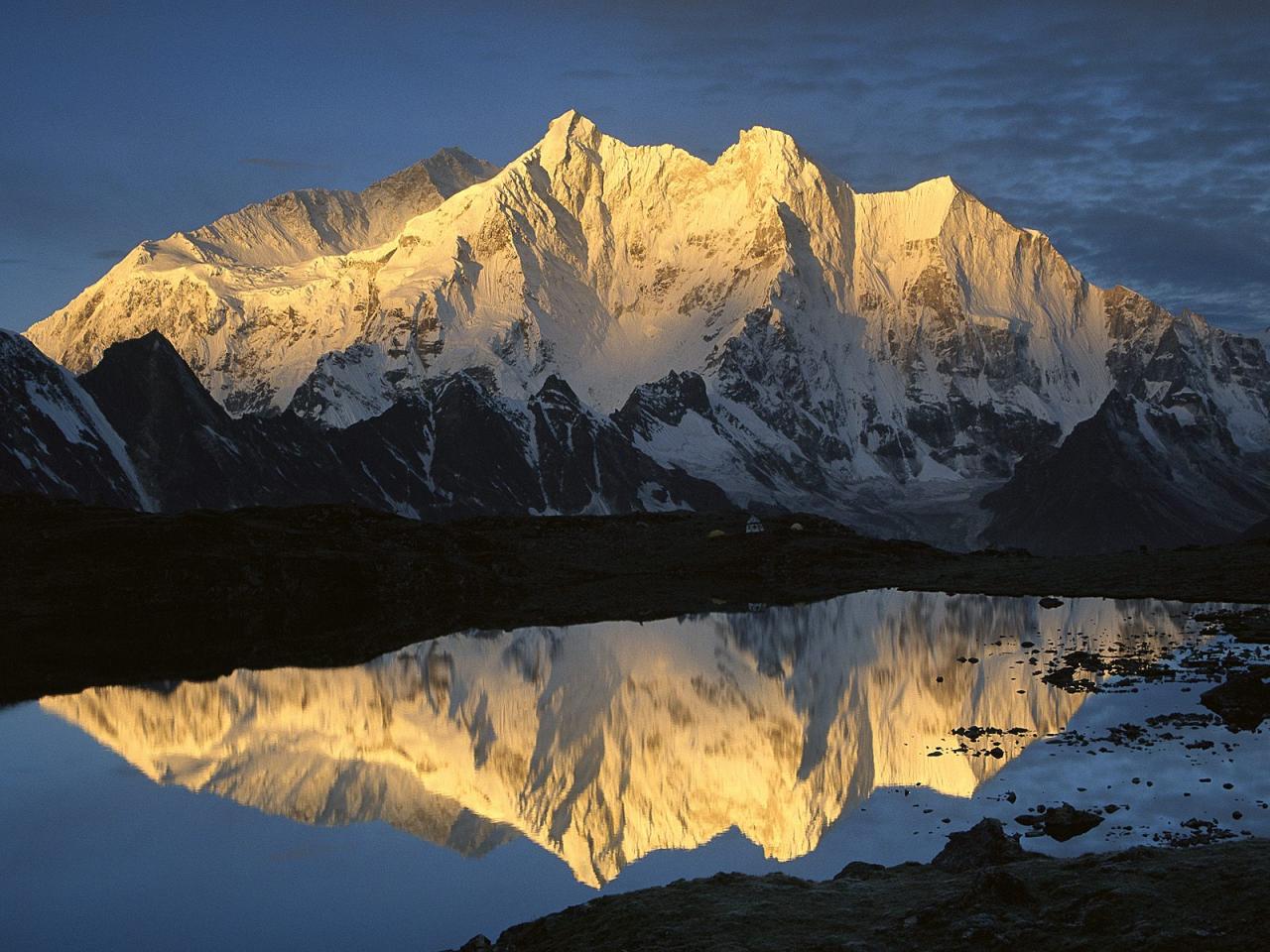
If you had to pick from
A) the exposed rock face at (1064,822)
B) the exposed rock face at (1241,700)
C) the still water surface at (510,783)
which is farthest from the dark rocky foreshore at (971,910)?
the exposed rock face at (1241,700)

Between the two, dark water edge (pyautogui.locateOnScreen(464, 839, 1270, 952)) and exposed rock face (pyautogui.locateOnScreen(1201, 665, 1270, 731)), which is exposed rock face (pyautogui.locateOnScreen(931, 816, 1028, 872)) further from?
exposed rock face (pyautogui.locateOnScreen(1201, 665, 1270, 731))

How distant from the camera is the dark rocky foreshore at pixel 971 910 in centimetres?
2511

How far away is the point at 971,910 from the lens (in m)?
26.3

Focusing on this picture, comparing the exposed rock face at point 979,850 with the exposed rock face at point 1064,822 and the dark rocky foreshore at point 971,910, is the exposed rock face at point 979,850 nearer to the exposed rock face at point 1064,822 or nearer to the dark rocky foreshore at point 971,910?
the dark rocky foreshore at point 971,910

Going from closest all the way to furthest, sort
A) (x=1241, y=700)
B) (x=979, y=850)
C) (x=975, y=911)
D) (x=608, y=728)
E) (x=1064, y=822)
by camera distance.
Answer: (x=975, y=911) → (x=979, y=850) → (x=1064, y=822) → (x=1241, y=700) → (x=608, y=728)

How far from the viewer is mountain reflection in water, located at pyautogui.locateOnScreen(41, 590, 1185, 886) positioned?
42312 mm

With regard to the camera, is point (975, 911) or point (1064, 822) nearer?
point (975, 911)

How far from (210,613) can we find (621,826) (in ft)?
203

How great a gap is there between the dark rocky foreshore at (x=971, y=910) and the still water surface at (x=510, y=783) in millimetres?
3939

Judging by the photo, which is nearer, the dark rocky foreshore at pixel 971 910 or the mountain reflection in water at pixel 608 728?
the dark rocky foreshore at pixel 971 910

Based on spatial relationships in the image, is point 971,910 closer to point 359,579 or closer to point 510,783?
point 510,783

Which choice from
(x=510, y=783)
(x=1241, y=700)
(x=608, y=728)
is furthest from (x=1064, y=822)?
(x=608, y=728)

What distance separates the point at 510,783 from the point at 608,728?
10.5m

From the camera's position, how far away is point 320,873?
36312 millimetres
